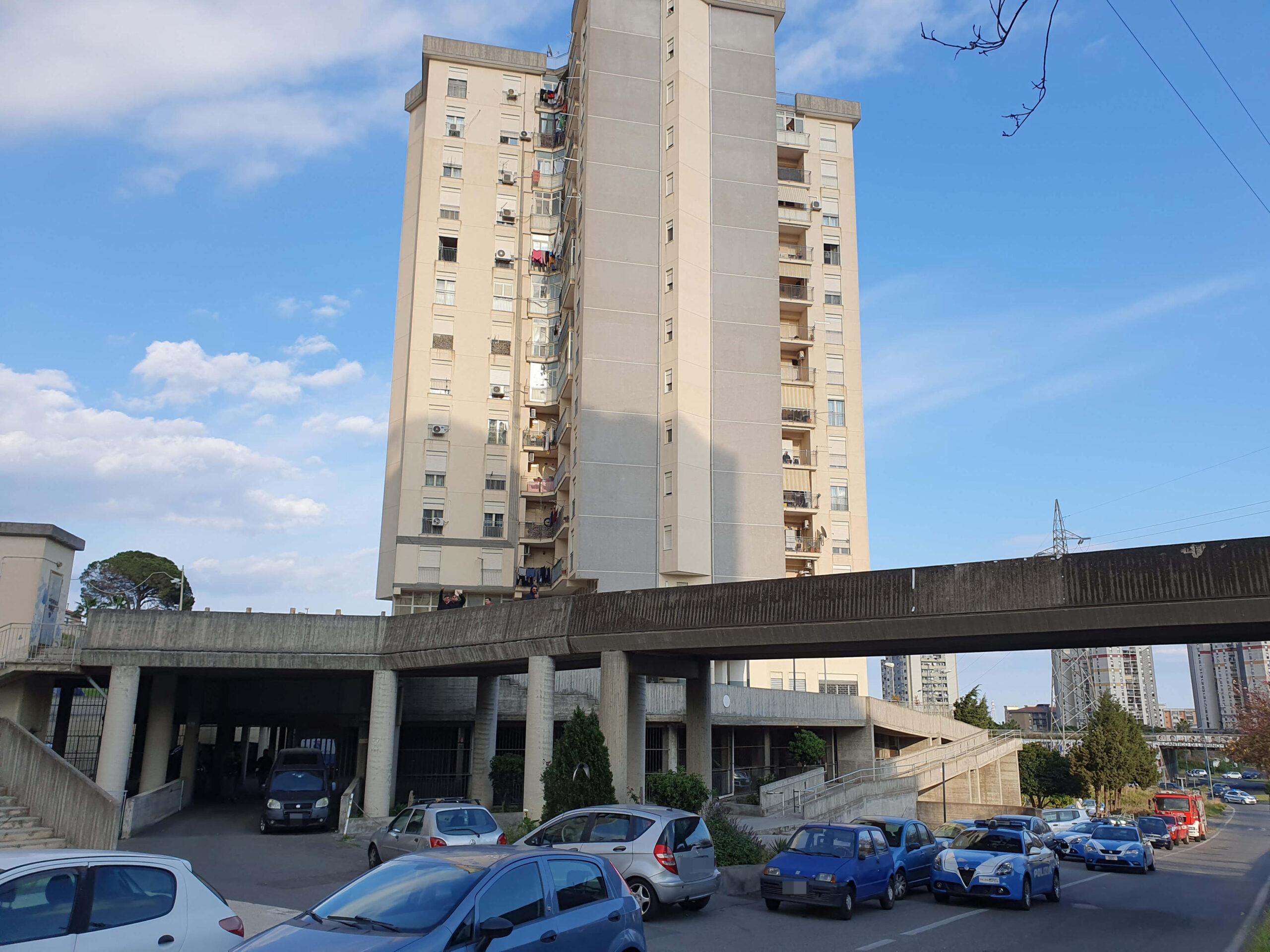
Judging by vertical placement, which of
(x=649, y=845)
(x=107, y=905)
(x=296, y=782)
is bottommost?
(x=296, y=782)

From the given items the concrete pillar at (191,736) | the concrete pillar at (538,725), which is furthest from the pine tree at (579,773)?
the concrete pillar at (191,736)

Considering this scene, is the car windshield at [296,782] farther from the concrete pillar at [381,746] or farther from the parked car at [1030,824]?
the parked car at [1030,824]

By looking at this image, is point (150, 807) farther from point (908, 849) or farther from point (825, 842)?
point (908, 849)

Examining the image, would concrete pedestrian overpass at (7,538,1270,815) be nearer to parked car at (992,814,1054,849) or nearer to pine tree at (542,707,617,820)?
pine tree at (542,707,617,820)

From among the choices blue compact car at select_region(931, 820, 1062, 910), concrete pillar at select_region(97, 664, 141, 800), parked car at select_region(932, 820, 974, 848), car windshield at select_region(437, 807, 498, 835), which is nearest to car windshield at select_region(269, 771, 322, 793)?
concrete pillar at select_region(97, 664, 141, 800)

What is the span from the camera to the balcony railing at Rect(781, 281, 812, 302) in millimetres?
56306

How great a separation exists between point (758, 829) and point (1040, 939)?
44.5 ft

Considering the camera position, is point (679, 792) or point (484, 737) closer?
point (679, 792)

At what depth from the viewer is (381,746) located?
28.3m

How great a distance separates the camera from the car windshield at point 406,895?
22.6 ft

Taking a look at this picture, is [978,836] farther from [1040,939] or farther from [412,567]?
[412,567]

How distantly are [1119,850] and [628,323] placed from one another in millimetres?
30348

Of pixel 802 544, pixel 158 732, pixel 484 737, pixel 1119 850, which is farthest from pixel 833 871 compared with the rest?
pixel 802 544

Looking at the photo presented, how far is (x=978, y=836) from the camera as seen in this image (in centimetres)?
1880
